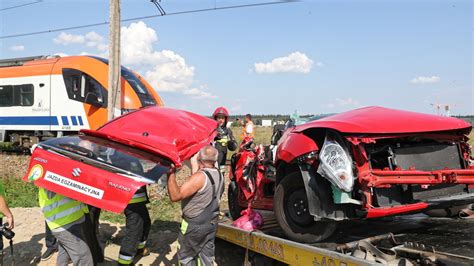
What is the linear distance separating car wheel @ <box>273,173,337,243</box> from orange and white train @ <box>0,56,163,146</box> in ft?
33.8

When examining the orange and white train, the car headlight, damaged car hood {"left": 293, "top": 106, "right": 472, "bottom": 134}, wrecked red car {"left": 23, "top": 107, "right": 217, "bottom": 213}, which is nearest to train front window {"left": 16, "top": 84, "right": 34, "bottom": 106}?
the orange and white train

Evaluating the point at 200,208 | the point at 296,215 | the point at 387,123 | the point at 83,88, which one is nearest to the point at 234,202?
the point at 296,215

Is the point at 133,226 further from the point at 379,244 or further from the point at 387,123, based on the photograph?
the point at 387,123

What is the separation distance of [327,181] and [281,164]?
72 cm

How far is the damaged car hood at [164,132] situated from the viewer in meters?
3.63

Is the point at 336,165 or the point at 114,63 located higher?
the point at 114,63

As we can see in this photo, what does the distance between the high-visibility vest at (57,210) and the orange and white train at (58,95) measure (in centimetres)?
980

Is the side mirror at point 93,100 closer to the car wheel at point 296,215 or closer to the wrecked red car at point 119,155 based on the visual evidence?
the wrecked red car at point 119,155

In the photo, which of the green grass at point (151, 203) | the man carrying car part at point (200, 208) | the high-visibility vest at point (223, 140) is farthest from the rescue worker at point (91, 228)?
the high-visibility vest at point (223, 140)

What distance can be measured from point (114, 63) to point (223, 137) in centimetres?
430

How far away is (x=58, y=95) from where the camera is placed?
1478cm

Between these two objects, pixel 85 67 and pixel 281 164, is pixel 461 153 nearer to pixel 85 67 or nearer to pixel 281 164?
pixel 281 164

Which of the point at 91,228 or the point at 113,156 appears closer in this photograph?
the point at 113,156

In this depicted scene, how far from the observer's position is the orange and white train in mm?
14127
